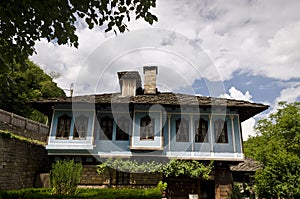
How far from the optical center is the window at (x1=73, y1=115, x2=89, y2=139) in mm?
14406

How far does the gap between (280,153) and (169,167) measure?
10.9 m

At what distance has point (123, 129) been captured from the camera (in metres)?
14.7

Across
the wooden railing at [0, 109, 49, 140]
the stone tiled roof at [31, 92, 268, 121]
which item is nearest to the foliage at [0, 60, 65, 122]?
the wooden railing at [0, 109, 49, 140]

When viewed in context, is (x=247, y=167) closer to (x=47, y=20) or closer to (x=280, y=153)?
(x=280, y=153)

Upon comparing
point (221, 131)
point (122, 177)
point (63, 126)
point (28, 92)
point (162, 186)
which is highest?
point (28, 92)

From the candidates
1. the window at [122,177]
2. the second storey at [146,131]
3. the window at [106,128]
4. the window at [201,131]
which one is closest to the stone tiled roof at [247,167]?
the second storey at [146,131]

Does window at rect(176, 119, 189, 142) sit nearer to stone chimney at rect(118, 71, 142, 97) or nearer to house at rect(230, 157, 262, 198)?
stone chimney at rect(118, 71, 142, 97)

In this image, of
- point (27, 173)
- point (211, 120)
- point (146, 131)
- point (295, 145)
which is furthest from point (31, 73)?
point (295, 145)

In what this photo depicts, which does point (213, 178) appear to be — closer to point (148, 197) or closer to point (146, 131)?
point (146, 131)

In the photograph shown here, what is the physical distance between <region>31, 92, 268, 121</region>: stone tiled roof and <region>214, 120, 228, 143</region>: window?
983 mm

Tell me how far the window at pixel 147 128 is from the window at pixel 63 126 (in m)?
3.99

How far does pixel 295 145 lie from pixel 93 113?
17.2m

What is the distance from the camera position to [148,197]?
1037 cm

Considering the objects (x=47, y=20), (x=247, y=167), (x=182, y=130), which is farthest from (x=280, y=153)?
(x=47, y=20)
